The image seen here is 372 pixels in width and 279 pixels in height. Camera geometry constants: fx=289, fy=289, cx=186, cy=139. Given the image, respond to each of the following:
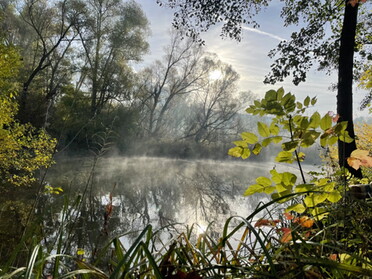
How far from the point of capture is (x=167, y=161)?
1644cm

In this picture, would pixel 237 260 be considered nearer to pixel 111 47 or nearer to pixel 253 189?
pixel 253 189

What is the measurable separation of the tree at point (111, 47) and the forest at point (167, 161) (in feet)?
0.24

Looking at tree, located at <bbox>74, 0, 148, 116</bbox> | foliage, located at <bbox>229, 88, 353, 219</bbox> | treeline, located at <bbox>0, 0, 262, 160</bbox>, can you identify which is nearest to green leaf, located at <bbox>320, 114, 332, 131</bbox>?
foliage, located at <bbox>229, 88, 353, 219</bbox>

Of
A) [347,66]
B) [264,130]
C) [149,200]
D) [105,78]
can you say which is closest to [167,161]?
[105,78]

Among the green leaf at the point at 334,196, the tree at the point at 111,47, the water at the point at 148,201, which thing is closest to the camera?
the green leaf at the point at 334,196

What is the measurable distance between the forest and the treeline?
9cm

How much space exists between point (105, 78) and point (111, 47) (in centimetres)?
207

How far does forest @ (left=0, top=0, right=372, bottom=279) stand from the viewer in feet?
2.37

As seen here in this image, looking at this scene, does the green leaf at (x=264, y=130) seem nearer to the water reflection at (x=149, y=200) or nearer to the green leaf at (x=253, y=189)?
the green leaf at (x=253, y=189)

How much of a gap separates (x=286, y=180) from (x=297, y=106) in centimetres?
29

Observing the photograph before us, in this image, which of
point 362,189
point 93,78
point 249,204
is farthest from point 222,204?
point 93,78

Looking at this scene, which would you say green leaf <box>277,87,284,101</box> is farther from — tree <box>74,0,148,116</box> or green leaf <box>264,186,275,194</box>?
tree <box>74,0,148,116</box>

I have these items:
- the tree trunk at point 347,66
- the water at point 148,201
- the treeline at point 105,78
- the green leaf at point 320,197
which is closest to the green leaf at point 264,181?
the green leaf at point 320,197

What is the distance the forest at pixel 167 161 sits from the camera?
0.72 m
